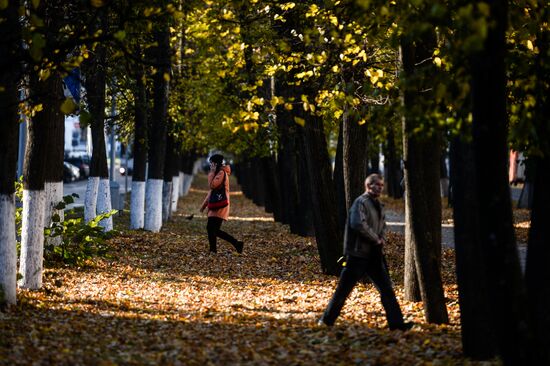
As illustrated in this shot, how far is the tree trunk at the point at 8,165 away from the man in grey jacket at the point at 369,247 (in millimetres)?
3658

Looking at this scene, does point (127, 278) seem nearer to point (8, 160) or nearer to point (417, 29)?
point (8, 160)

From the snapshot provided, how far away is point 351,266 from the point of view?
1077 centimetres

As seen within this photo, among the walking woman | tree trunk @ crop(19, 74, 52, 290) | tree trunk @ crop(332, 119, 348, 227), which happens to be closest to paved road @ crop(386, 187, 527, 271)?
tree trunk @ crop(332, 119, 348, 227)

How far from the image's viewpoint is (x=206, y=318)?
12164mm

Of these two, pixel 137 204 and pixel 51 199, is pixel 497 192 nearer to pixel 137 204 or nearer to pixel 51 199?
pixel 51 199

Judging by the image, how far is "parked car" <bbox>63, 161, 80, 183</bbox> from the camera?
64.5m

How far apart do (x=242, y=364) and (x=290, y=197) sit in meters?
18.1

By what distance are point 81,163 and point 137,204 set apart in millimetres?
50223

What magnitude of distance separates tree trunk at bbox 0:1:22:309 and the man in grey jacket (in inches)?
144

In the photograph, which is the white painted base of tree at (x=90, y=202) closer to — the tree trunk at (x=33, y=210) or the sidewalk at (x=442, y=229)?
the tree trunk at (x=33, y=210)

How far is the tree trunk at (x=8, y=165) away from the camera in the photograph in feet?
36.0

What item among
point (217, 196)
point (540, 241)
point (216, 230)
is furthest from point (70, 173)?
point (540, 241)

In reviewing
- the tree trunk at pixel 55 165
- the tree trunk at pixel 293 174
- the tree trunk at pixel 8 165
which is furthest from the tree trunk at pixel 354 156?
the tree trunk at pixel 293 174

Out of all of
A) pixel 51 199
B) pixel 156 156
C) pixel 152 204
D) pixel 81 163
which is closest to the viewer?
pixel 51 199
